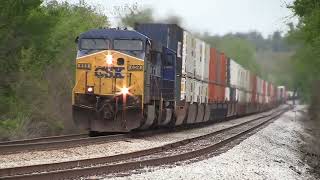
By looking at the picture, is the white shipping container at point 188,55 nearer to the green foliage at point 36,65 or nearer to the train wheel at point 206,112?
the train wheel at point 206,112

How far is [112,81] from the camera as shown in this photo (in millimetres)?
18531

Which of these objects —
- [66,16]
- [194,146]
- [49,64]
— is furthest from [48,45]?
[194,146]

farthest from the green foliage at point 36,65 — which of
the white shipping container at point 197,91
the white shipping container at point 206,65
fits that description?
the white shipping container at point 206,65

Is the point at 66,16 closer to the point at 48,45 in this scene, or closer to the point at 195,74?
the point at 48,45

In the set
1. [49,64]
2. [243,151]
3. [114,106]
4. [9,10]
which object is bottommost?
[243,151]

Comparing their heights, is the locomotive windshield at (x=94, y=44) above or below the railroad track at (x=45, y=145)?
above

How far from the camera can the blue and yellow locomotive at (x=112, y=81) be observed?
18391mm

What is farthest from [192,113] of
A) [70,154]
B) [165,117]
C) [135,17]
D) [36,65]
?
[70,154]

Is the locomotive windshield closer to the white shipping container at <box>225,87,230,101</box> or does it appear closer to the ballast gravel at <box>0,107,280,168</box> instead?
the ballast gravel at <box>0,107,280,168</box>

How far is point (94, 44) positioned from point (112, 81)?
145cm

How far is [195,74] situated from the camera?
90.3ft

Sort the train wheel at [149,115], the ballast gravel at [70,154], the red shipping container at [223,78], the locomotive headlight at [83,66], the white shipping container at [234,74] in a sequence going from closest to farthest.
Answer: the ballast gravel at [70,154] → the locomotive headlight at [83,66] → the train wheel at [149,115] → the red shipping container at [223,78] → the white shipping container at [234,74]

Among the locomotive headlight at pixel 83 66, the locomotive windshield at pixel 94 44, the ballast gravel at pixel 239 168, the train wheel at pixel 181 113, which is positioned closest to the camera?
the ballast gravel at pixel 239 168

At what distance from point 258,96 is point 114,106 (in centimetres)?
4187
